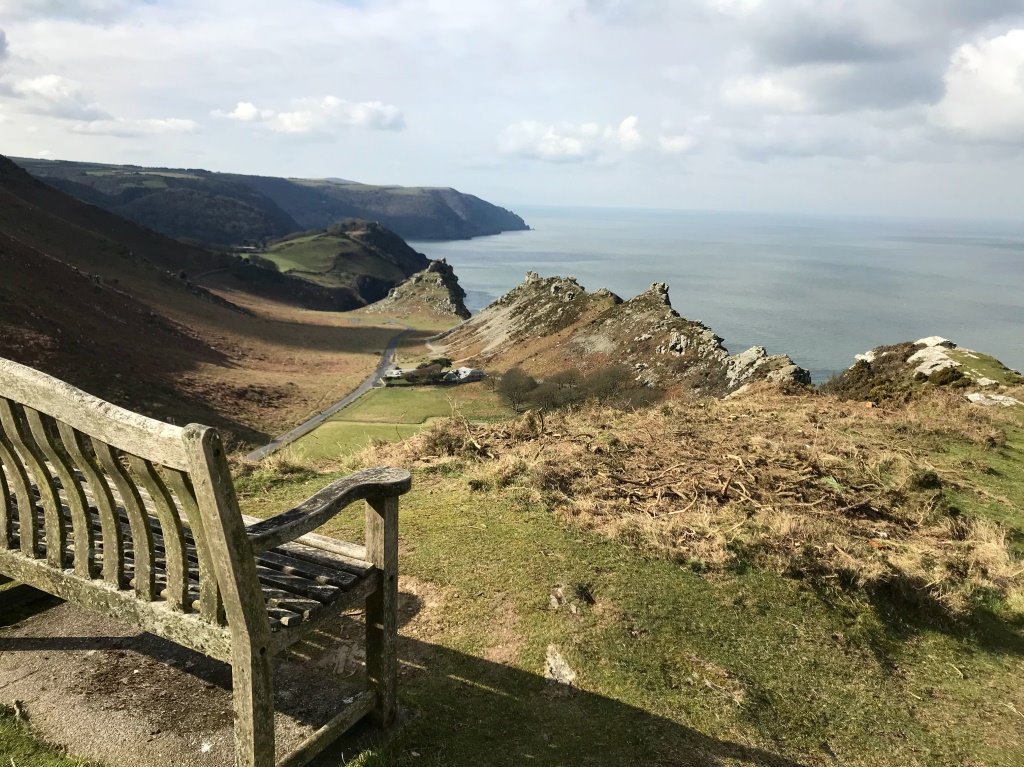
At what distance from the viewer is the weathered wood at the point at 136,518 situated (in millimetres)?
3086

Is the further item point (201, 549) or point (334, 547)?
point (334, 547)

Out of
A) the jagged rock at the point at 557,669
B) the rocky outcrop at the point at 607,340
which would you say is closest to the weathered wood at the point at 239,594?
the jagged rock at the point at 557,669

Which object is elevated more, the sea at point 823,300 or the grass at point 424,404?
the sea at point 823,300

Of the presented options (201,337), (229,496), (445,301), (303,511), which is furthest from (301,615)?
(445,301)

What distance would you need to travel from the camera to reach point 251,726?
3246 millimetres

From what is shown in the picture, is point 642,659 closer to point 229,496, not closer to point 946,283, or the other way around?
point 229,496

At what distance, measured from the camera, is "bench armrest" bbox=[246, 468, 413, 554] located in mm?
3143

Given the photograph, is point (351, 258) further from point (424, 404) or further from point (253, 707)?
point (253, 707)

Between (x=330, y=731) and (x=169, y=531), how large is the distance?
1616 mm

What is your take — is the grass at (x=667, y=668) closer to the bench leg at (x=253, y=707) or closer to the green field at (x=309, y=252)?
the bench leg at (x=253, y=707)

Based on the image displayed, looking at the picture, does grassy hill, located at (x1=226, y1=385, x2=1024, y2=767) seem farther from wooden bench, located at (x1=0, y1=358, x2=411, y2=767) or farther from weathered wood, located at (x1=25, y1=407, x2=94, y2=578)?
weathered wood, located at (x1=25, y1=407, x2=94, y2=578)

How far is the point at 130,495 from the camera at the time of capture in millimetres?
3268

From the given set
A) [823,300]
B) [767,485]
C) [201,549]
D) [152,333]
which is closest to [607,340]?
[152,333]

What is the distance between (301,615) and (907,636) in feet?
18.7
